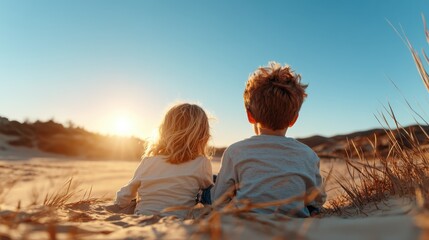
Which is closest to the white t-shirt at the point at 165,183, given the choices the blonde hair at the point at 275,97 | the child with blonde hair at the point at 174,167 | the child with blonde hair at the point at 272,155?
the child with blonde hair at the point at 174,167

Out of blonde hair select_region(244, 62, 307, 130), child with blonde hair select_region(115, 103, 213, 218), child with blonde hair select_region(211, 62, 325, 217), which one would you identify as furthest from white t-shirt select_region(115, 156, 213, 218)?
blonde hair select_region(244, 62, 307, 130)

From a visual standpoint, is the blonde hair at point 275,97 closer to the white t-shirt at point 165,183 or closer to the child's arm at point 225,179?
the child's arm at point 225,179

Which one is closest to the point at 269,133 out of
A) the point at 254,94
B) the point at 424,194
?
the point at 254,94

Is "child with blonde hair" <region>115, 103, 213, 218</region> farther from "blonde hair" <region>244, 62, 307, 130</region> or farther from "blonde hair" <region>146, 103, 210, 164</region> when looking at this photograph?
"blonde hair" <region>244, 62, 307, 130</region>

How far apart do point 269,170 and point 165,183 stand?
36.2 inches

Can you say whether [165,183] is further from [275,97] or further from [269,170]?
[275,97]

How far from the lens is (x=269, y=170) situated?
2600 millimetres

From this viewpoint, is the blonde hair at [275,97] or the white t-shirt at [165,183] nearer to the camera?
the blonde hair at [275,97]

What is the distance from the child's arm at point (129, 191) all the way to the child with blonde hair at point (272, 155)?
2.23ft

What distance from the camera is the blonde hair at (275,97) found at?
2.84m

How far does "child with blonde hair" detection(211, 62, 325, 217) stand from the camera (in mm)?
2559

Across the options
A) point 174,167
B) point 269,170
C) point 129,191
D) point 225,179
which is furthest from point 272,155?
point 129,191

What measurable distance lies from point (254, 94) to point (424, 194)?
4.71 feet

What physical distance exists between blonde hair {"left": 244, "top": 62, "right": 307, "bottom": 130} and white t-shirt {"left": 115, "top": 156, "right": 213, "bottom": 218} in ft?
2.20
